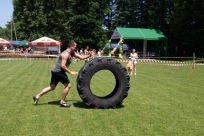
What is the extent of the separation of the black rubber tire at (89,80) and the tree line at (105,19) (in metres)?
32.3

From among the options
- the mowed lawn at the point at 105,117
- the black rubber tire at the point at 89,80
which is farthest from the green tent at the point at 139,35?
the black rubber tire at the point at 89,80

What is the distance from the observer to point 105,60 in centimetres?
768

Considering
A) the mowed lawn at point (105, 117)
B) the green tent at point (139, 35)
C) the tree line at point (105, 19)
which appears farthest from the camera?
the tree line at point (105, 19)

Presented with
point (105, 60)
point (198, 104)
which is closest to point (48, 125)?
point (105, 60)

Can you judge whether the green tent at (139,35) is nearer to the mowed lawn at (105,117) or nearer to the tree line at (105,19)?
the tree line at (105,19)

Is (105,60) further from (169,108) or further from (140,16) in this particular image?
(140,16)

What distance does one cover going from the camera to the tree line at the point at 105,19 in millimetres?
41438

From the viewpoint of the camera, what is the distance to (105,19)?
6731 cm

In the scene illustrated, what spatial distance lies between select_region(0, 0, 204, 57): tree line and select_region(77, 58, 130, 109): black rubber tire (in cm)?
3230

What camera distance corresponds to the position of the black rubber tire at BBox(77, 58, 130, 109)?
7.37m

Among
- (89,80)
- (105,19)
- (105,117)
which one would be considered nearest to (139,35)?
(105,19)

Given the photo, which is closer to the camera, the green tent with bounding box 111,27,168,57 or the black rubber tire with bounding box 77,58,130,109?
the black rubber tire with bounding box 77,58,130,109

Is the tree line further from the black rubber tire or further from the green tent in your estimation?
the black rubber tire

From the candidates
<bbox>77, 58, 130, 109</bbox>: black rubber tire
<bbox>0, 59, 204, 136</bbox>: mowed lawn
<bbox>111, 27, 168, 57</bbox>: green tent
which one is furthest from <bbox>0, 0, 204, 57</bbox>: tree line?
<bbox>77, 58, 130, 109</bbox>: black rubber tire
